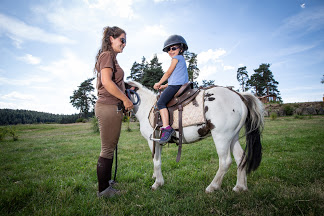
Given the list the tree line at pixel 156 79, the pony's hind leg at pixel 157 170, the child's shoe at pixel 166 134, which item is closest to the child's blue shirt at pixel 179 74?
the child's shoe at pixel 166 134

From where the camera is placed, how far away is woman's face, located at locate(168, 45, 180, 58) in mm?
3207

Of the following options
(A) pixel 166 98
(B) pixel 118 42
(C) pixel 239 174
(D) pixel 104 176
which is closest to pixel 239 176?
(C) pixel 239 174

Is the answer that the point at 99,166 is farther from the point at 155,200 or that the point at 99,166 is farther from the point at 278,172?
the point at 278,172

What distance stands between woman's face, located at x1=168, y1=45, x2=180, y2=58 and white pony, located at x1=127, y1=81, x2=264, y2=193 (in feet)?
3.39

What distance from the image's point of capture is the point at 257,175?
3541mm

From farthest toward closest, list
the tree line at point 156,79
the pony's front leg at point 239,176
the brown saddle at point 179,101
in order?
the tree line at point 156,79
the brown saddle at point 179,101
the pony's front leg at point 239,176

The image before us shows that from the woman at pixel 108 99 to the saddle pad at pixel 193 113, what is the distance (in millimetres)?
910

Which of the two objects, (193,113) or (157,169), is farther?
(157,169)

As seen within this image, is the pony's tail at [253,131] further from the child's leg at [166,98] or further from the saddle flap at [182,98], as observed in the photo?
the child's leg at [166,98]

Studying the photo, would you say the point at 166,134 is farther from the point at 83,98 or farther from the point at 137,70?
the point at 83,98

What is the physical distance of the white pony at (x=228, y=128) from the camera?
8.98 feet

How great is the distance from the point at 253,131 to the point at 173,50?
7.56 ft

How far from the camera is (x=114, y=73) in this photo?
262 cm

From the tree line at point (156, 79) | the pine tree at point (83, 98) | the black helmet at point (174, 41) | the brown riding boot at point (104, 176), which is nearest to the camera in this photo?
the brown riding boot at point (104, 176)
